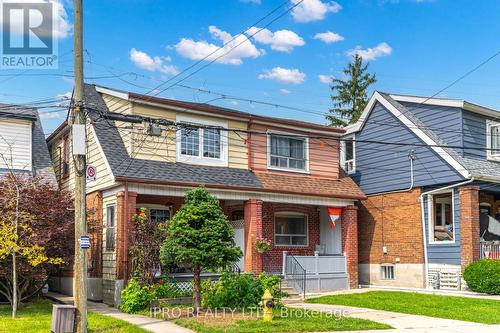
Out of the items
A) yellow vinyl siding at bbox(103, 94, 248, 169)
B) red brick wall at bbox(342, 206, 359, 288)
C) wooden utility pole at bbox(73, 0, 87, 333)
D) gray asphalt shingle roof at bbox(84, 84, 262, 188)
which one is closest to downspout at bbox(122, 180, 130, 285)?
gray asphalt shingle roof at bbox(84, 84, 262, 188)

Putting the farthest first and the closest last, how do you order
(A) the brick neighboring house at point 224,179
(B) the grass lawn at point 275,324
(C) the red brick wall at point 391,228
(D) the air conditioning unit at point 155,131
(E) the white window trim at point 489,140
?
(E) the white window trim at point 489,140 < (C) the red brick wall at point 391,228 < (D) the air conditioning unit at point 155,131 < (A) the brick neighboring house at point 224,179 < (B) the grass lawn at point 275,324

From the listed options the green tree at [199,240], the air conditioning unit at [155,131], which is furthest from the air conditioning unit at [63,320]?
the air conditioning unit at [155,131]

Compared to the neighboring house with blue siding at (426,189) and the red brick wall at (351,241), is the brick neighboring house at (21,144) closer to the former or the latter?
the red brick wall at (351,241)

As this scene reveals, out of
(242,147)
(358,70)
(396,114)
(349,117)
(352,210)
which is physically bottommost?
(352,210)

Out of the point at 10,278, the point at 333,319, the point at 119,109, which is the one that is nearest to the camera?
the point at 333,319

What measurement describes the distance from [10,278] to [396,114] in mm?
16410

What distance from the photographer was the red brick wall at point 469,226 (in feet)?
69.4

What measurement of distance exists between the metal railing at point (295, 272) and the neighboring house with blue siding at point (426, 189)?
196 inches

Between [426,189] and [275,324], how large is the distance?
12.2 meters

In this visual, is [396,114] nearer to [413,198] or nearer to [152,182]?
[413,198]

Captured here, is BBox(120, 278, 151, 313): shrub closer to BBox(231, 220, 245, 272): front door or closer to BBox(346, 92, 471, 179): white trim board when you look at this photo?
BBox(231, 220, 245, 272): front door

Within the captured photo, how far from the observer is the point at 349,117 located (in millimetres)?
54750

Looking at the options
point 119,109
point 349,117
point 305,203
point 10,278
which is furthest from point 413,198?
point 349,117

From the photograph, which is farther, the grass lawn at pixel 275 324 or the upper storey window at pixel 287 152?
the upper storey window at pixel 287 152
